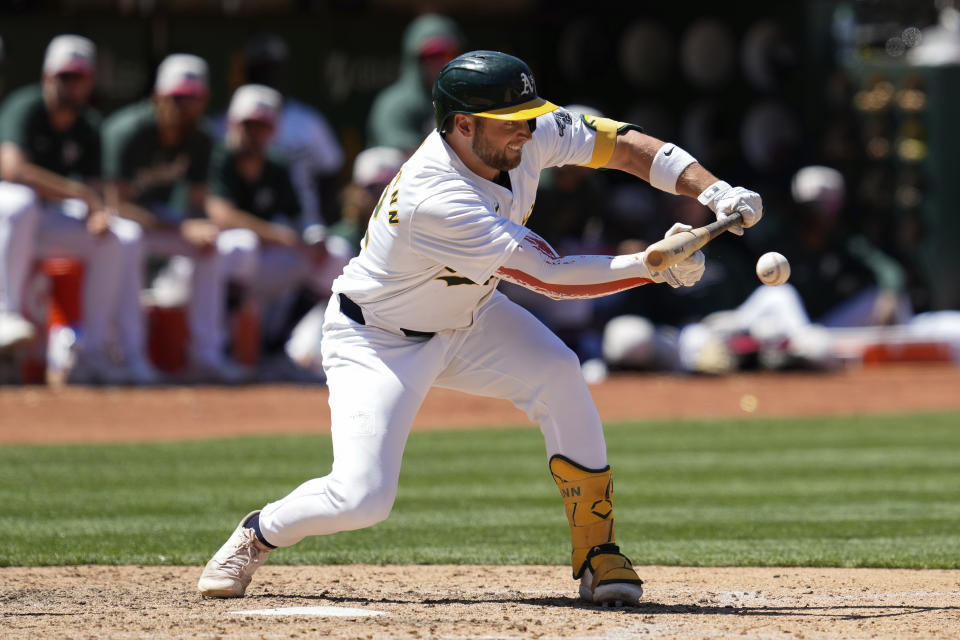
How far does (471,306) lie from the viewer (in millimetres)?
4832

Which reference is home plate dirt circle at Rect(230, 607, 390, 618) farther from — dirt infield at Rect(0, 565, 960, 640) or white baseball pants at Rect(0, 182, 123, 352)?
white baseball pants at Rect(0, 182, 123, 352)

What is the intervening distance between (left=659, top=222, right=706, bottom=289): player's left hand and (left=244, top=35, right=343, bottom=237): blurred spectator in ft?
24.9

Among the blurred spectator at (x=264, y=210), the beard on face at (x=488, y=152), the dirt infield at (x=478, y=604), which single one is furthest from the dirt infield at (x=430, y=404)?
the beard on face at (x=488, y=152)

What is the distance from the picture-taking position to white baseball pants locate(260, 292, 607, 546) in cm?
466

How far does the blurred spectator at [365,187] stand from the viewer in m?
11.8

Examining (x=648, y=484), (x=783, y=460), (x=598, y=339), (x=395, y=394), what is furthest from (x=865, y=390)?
(x=395, y=394)

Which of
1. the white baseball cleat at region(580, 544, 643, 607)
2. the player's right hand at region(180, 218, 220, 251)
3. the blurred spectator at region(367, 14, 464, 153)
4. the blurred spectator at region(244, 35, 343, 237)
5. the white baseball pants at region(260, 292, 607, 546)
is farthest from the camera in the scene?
the blurred spectator at region(244, 35, 343, 237)

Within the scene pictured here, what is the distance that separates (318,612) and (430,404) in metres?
6.83

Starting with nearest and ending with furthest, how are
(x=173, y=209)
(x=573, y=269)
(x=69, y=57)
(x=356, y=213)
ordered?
(x=573, y=269) → (x=69, y=57) → (x=173, y=209) → (x=356, y=213)

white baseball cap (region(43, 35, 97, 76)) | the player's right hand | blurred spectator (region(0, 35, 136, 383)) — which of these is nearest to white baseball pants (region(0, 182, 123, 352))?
blurred spectator (region(0, 35, 136, 383))

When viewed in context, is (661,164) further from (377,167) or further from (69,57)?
(377,167)

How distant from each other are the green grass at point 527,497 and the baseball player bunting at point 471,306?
997mm

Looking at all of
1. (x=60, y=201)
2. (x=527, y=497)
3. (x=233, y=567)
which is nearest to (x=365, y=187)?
(x=60, y=201)

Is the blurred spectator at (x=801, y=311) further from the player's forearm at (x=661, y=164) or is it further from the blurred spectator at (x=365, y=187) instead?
the player's forearm at (x=661, y=164)
